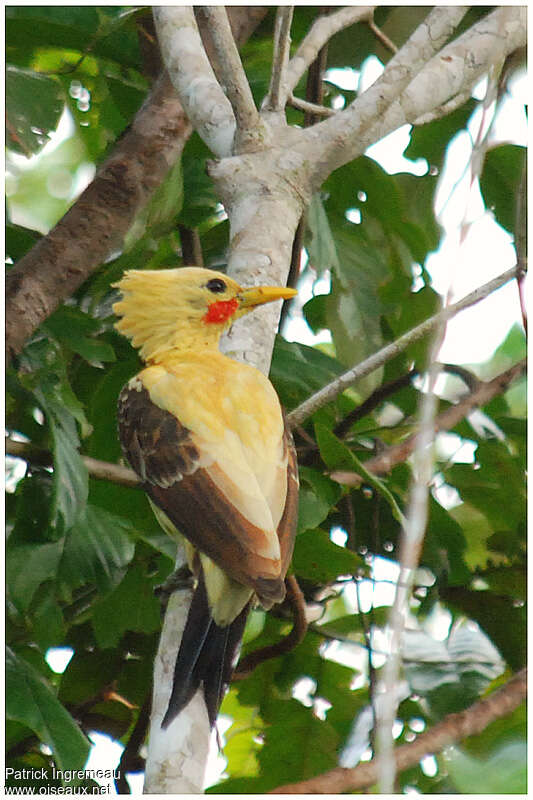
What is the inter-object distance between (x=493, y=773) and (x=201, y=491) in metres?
1.35

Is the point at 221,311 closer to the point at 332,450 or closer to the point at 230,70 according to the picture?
the point at 332,450

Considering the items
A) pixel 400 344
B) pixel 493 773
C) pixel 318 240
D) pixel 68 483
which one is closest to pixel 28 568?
pixel 68 483

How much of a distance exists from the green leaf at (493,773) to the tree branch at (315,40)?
2.28 m

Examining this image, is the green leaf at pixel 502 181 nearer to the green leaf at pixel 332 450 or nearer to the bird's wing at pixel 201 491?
the green leaf at pixel 332 450

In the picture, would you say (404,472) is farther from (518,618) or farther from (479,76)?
(479,76)

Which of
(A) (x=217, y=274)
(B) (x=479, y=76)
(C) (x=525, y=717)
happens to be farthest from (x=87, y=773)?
(B) (x=479, y=76)

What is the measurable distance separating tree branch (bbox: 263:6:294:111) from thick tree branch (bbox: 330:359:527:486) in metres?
1.16

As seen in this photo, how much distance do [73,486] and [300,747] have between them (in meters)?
1.22

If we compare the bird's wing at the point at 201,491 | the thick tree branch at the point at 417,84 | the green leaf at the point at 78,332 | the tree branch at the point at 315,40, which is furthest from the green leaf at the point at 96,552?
the tree branch at the point at 315,40

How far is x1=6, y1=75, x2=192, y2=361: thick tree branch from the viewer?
338 centimetres

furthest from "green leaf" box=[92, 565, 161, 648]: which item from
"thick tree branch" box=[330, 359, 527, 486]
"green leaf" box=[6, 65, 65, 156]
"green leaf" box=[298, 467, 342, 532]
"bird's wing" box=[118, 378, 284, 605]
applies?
"green leaf" box=[6, 65, 65, 156]

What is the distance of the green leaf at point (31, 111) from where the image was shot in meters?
3.75

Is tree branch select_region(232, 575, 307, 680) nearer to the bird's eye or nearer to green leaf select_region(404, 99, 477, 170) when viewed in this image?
the bird's eye

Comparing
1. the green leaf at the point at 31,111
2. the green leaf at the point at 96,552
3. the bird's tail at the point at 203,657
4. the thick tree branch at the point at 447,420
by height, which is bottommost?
the bird's tail at the point at 203,657
